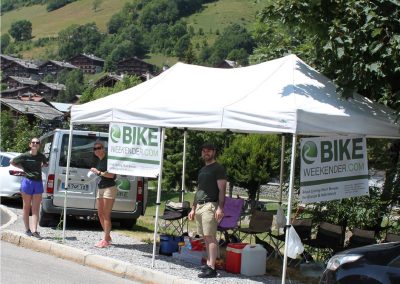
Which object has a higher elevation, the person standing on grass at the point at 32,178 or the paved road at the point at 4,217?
the person standing on grass at the point at 32,178

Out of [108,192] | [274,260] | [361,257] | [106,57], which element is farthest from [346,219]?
[106,57]

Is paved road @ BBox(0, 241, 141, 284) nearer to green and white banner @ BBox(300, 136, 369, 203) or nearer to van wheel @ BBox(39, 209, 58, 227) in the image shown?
van wheel @ BBox(39, 209, 58, 227)

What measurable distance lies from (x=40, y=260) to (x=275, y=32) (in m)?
7.62

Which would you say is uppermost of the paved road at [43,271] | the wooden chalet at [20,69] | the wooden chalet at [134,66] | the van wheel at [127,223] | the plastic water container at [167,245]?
the wooden chalet at [134,66]

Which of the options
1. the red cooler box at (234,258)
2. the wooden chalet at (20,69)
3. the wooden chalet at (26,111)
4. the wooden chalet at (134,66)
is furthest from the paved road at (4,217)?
the wooden chalet at (20,69)

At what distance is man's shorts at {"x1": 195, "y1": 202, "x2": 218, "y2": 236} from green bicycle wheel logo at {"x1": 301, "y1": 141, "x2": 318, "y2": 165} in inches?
58.5

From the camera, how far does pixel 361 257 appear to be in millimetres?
6078

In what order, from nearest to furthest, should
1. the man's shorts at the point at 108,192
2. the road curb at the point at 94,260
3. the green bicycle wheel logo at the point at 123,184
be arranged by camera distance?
the road curb at the point at 94,260 < the man's shorts at the point at 108,192 < the green bicycle wheel logo at the point at 123,184

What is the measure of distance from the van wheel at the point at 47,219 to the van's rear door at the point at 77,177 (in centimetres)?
51

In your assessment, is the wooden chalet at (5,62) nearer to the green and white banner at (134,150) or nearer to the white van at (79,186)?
the white van at (79,186)

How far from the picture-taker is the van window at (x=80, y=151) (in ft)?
A: 41.2

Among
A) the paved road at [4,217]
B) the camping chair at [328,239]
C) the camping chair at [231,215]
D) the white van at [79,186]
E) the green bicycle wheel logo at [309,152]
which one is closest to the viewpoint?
the green bicycle wheel logo at [309,152]

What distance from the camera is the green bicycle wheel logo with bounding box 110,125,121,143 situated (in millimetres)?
9898

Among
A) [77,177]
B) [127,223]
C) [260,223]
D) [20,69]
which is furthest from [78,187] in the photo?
[20,69]
